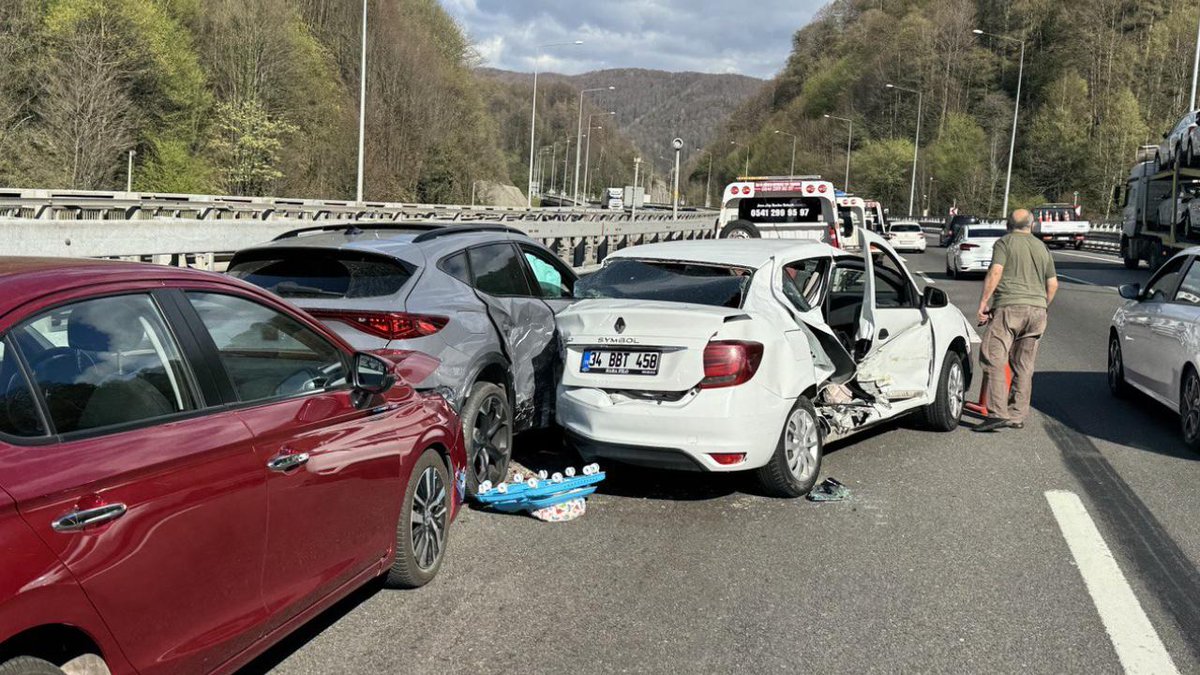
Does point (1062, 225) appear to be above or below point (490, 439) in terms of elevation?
above

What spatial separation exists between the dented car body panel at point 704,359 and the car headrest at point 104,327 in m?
3.42

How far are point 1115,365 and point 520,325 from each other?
6528 mm

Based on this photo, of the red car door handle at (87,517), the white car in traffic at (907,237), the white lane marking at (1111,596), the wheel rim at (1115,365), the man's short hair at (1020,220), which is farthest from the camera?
the white car in traffic at (907,237)

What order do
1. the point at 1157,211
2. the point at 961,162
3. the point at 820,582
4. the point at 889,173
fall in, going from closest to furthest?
the point at 820,582 → the point at 1157,211 → the point at 961,162 → the point at 889,173

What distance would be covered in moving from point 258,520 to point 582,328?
10.9ft

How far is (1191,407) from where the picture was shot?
26.3 ft

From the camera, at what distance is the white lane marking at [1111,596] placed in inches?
164

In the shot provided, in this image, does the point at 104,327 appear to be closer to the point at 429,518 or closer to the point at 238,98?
the point at 429,518

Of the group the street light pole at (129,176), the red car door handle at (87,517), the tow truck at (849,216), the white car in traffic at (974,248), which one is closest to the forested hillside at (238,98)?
the street light pole at (129,176)

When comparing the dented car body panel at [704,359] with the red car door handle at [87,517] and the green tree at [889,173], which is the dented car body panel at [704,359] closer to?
the red car door handle at [87,517]

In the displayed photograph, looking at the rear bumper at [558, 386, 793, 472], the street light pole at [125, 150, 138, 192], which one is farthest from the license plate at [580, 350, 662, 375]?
the street light pole at [125, 150, 138, 192]

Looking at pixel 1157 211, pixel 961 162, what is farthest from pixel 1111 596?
pixel 961 162

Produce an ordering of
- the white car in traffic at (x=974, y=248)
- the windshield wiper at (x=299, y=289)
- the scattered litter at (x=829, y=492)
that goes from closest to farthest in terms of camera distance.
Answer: the windshield wiper at (x=299, y=289) < the scattered litter at (x=829, y=492) < the white car in traffic at (x=974, y=248)

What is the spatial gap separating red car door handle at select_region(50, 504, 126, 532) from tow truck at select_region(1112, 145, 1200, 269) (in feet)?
91.6
